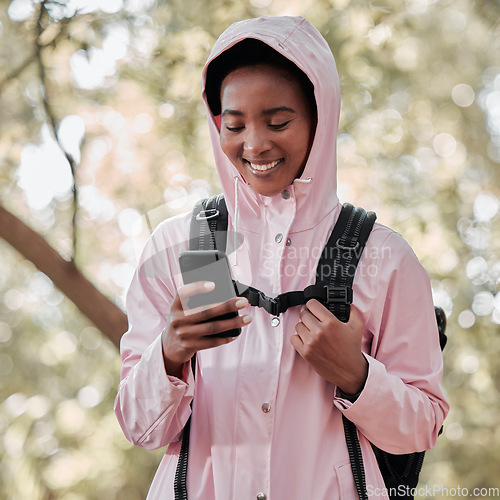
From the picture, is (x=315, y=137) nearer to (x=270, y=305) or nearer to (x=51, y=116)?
(x=270, y=305)

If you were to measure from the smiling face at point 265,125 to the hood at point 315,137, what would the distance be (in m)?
0.04

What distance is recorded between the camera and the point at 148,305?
5.25 ft

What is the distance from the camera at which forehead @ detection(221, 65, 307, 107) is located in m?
1.52

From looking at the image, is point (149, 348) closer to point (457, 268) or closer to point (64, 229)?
point (64, 229)

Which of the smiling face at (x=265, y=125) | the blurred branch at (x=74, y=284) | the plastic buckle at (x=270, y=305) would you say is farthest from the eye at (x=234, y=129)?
the blurred branch at (x=74, y=284)

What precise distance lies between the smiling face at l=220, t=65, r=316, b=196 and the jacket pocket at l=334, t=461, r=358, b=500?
647mm

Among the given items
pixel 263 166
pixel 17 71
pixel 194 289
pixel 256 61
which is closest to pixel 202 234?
pixel 263 166

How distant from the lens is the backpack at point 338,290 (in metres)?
1.47

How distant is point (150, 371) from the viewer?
4.68 ft

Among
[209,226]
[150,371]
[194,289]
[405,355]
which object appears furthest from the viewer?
[209,226]

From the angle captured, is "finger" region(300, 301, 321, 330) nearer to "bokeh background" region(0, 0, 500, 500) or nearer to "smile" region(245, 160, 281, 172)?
"smile" region(245, 160, 281, 172)

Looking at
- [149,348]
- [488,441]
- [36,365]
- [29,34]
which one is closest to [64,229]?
[29,34]

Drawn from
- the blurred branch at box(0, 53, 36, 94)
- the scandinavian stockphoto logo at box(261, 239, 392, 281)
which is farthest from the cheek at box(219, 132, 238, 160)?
the blurred branch at box(0, 53, 36, 94)

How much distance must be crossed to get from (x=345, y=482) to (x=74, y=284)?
1.50 metres
